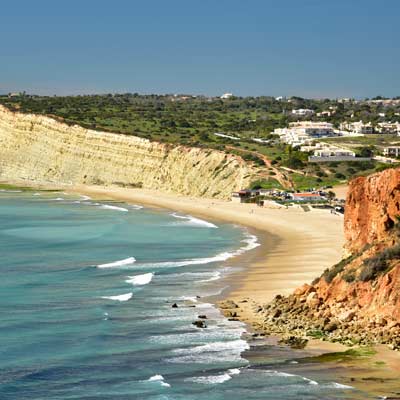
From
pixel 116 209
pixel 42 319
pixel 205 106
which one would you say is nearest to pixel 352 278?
pixel 42 319

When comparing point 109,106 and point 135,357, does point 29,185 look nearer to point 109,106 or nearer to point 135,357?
point 109,106

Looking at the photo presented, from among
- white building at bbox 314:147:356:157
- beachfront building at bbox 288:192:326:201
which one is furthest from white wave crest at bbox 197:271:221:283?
white building at bbox 314:147:356:157

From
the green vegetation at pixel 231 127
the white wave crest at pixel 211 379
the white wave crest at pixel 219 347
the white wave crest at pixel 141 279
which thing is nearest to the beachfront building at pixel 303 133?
the green vegetation at pixel 231 127

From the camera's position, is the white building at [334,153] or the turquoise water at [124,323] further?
the white building at [334,153]

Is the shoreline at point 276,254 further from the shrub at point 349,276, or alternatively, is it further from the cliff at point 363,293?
the shrub at point 349,276

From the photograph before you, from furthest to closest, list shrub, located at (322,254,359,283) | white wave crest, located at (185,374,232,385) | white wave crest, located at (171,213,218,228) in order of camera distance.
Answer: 1. white wave crest, located at (171,213,218,228)
2. shrub, located at (322,254,359,283)
3. white wave crest, located at (185,374,232,385)

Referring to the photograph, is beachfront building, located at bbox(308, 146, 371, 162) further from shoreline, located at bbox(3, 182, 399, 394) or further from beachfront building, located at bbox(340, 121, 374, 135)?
beachfront building, located at bbox(340, 121, 374, 135)
